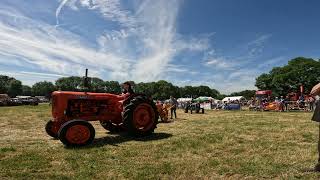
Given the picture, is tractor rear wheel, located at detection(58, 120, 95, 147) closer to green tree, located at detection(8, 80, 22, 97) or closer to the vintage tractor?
the vintage tractor

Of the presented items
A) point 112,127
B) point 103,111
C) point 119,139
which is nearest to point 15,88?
point 112,127

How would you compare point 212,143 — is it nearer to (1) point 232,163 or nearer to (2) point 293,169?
(1) point 232,163

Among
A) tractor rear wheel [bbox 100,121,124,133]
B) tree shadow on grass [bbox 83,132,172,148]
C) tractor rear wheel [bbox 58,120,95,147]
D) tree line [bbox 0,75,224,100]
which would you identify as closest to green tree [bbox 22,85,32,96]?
tree line [bbox 0,75,224,100]

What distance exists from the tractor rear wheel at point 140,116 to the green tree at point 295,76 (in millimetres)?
77661

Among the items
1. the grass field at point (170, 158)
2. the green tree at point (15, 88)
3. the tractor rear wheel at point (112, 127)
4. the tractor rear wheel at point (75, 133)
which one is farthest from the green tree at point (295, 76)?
the green tree at point (15, 88)

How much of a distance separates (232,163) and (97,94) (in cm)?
654

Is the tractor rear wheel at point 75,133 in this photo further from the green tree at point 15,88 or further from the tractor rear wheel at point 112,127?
the green tree at point 15,88

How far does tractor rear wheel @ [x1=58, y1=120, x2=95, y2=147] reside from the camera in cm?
1080

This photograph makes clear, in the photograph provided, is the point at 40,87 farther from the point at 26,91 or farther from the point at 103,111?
the point at 103,111

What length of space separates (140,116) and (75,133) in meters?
3.01

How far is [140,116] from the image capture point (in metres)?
13.4

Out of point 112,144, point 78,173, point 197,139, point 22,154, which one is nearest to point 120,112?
point 112,144

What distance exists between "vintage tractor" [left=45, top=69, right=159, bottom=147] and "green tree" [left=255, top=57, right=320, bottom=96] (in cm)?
7799

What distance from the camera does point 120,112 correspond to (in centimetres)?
1353
